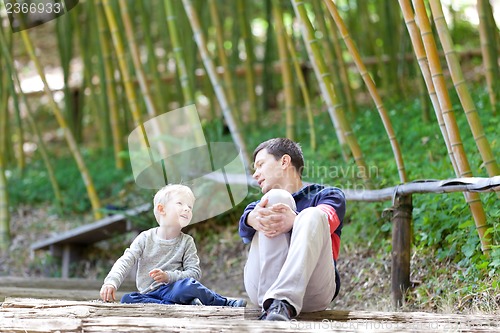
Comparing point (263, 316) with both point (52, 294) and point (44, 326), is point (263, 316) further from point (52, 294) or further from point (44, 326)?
point (52, 294)

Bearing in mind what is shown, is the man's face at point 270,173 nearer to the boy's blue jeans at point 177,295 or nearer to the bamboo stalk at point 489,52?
the boy's blue jeans at point 177,295

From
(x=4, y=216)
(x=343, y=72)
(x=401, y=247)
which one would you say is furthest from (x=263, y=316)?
(x=343, y=72)

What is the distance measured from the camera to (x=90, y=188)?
497cm

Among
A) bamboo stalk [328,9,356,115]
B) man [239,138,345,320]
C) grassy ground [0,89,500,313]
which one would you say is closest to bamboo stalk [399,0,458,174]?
grassy ground [0,89,500,313]

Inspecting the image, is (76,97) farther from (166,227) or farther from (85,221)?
(166,227)

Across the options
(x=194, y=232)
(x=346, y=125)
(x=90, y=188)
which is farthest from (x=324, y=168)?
(x=90, y=188)

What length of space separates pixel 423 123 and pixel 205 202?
4.59 ft

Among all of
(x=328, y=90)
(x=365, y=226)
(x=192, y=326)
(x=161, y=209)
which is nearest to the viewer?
(x=192, y=326)

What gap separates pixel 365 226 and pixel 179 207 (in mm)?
1597

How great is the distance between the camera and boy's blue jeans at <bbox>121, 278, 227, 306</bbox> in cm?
229

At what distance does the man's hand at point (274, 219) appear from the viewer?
2.07 meters

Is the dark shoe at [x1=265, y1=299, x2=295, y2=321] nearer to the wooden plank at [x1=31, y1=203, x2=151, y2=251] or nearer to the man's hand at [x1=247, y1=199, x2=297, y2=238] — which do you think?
the man's hand at [x1=247, y1=199, x2=297, y2=238]

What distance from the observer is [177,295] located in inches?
90.2

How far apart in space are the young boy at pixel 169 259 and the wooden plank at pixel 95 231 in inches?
79.1
